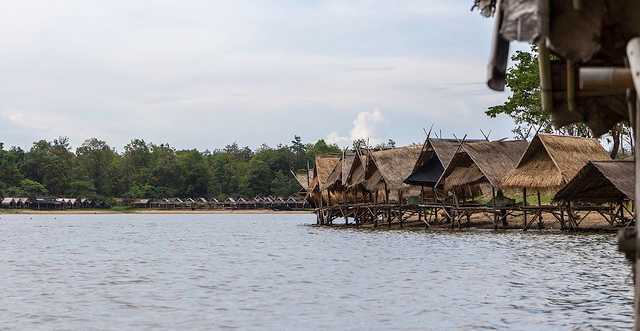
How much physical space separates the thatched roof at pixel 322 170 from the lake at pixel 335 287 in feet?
60.4

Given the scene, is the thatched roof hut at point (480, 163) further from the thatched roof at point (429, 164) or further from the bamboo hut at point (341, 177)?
the bamboo hut at point (341, 177)

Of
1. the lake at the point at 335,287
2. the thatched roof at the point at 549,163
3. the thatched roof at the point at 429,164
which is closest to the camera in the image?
the lake at the point at 335,287

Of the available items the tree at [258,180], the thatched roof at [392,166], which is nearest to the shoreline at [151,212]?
the tree at [258,180]

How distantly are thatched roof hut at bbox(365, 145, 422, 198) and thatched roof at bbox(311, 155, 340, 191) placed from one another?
239 inches

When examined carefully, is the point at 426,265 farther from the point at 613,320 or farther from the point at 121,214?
the point at 121,214

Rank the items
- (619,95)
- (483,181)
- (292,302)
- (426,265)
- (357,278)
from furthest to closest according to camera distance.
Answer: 1. (483,181)
2. (426,265)
3. (357,278)
4. (292,302)
5. (619,95)

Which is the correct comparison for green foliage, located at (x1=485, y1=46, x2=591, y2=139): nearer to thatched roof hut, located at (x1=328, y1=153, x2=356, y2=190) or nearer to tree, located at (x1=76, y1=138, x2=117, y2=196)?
thatched roof hut, located at (x1=328, y1=153, x2=356, y2=190)

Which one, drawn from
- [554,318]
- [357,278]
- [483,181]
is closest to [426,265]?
[357,278]

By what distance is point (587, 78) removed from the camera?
5250mm

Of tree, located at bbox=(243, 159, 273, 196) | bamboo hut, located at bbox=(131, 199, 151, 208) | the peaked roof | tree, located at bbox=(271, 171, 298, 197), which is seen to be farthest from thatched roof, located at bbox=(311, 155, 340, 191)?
tree, located at bbox=(243, 159, 273, 196)

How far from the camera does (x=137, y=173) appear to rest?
9906 centimetres

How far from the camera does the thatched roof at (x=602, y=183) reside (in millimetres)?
24062

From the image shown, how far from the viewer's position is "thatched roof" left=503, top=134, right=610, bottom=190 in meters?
29.2

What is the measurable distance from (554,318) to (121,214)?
275 feet
